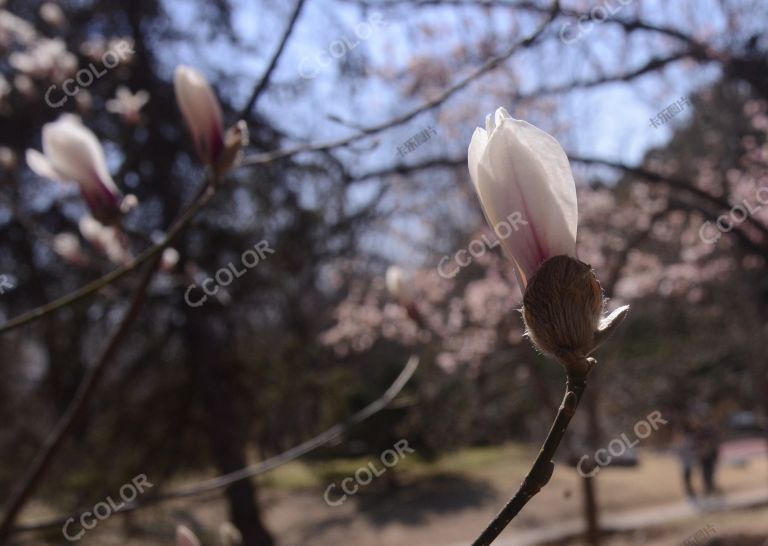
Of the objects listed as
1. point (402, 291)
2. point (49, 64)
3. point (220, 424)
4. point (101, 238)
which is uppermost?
point (49, 64)

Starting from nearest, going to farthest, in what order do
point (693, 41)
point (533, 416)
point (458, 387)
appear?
1. point (693, 41)
2. point (458, 387)
3. point (533, 416)

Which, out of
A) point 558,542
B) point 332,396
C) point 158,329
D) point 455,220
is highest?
point 455,220

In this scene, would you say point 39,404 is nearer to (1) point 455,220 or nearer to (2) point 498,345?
(2) point 498,345

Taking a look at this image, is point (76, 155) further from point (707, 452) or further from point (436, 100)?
point (707, 452)

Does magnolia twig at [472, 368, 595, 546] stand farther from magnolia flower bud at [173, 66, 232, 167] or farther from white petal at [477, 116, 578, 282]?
magnolia flower bud at [173, 66, 232, 167]

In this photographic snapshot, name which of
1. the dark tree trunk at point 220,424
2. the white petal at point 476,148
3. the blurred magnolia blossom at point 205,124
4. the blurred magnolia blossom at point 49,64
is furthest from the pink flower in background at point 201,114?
the dark tree trunk at point 220,424

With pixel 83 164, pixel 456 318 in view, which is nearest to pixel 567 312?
pixel 83 164

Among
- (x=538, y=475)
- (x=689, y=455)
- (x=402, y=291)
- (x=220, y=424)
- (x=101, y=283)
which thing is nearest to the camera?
(x=538, y=475)

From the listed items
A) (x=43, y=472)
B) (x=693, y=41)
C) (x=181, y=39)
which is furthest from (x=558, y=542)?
(x=43, y=472)
